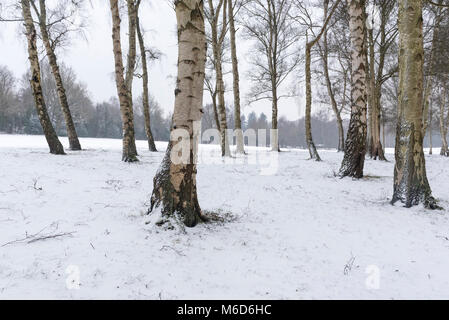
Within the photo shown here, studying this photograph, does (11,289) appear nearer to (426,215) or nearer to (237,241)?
(237,241)

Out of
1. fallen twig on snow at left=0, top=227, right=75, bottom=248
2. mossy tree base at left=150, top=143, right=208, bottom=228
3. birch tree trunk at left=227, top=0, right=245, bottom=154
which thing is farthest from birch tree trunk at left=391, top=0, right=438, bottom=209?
birch tree trunk at left=227, top=0, right=245, bottom=154

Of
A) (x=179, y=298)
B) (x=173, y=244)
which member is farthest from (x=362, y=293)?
(x=173, y=244)

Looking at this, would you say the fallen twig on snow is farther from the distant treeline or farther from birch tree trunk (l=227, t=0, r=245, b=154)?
the distant treeline

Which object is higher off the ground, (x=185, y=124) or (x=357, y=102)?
(x=357, y=102)

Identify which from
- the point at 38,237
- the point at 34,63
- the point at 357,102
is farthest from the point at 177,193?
the point at 34,63

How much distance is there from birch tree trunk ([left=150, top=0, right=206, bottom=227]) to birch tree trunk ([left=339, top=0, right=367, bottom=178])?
201 inches

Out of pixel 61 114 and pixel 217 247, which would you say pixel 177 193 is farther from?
pixel 61 114

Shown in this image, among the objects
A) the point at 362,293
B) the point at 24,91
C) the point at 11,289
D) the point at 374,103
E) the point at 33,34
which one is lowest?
the point at 362,293

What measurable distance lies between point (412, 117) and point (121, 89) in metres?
7.59

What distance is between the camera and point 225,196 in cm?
514

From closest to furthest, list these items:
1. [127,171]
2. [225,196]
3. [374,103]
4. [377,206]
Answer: [377,206], [225,196], [127,171], [374,103]

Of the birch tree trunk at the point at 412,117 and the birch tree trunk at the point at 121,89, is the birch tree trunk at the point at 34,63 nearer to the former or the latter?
the birch tree trunk at the point at 121,89

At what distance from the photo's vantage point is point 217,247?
3014 millimetres
